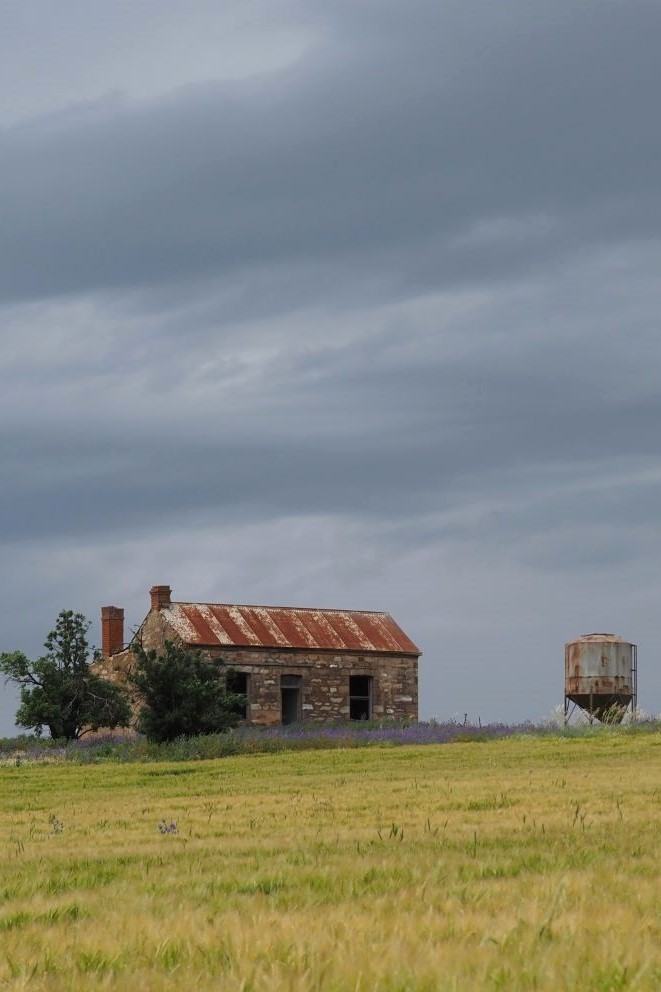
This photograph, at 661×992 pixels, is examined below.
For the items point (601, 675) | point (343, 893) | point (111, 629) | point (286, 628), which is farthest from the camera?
point (111, 629)

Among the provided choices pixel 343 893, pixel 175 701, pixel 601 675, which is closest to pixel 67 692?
pixel 175 701

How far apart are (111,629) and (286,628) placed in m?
9.41

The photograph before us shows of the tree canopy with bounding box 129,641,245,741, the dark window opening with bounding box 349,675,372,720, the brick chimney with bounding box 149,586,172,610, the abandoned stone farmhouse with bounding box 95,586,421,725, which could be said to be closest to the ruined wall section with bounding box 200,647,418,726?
the abandoned stone farmhouse with bounding box 95,586,421,725

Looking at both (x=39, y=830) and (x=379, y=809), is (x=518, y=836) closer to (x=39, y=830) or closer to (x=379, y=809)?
(x=379, y=809)

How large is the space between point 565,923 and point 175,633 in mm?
47609

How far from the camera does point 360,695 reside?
5775 centimetres

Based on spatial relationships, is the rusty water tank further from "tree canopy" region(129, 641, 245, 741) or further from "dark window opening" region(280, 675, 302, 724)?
"tree canopy" region(129, 641, 245, 741)

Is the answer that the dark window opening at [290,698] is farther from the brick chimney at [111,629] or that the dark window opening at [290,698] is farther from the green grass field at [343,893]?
the green grass field at [343,893]

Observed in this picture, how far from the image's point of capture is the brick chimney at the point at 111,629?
197ft

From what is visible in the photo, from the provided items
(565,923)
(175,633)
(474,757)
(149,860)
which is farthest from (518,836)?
(175,633)

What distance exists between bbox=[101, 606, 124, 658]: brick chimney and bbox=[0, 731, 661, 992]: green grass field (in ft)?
129

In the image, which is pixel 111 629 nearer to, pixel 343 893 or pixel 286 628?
pixel 286 628

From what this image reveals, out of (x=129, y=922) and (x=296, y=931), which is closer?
(x=296, y=931)

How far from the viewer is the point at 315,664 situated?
183 feet
